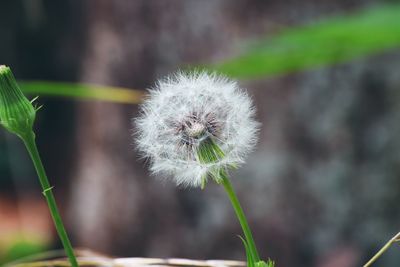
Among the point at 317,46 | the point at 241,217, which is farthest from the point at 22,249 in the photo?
the point at 241,217

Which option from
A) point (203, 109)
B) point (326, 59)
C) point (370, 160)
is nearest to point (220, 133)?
point (203, 109)

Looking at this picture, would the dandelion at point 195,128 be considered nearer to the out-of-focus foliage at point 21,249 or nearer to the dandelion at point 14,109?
the dandelion at point 14,109

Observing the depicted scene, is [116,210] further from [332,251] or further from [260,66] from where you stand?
[260,66]

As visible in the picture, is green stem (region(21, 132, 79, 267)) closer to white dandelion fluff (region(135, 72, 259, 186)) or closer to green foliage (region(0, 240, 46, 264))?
white dandelion fluff (region(135, 72, 259, 186))

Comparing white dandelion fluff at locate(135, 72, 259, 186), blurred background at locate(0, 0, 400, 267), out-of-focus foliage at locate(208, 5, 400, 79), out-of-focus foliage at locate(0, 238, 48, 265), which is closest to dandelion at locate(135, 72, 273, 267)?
white dandelion fluff at locate(135, 72, 259, 186)

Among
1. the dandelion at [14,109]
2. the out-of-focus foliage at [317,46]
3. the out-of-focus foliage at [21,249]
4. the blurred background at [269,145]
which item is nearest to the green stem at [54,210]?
the dandelion at [14,109]
